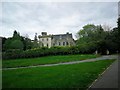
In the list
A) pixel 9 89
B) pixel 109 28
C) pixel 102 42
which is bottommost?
pixel 9 89

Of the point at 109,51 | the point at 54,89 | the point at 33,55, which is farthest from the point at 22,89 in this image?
the point at 109,51

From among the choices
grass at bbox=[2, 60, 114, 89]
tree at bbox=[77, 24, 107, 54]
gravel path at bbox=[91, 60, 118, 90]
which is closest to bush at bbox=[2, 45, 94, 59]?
tree at bbox=[77, 24, 107, 54]

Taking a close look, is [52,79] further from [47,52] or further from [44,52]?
[47,52]

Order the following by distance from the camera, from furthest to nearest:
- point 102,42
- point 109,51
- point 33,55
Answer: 1. point 109,51
2. point 102,42
3. point 33,55

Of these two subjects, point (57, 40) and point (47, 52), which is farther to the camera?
point (57, 40)

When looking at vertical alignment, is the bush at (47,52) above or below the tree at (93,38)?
below

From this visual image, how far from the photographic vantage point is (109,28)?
67062 millimetres

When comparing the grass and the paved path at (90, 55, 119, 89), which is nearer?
the paved path at (90, 55, 119, 89)

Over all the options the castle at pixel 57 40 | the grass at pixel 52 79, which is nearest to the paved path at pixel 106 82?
the grass at pixel 52 79

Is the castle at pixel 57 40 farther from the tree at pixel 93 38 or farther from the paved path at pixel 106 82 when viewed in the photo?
the paved path at pixel 106 82

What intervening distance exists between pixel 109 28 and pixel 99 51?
21.4 meters

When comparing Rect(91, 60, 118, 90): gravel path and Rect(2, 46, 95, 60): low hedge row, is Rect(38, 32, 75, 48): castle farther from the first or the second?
Rect(91, 60, 118, 90): gravel path

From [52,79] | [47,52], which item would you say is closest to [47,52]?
[47,52]

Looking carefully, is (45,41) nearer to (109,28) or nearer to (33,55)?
(109,28)
